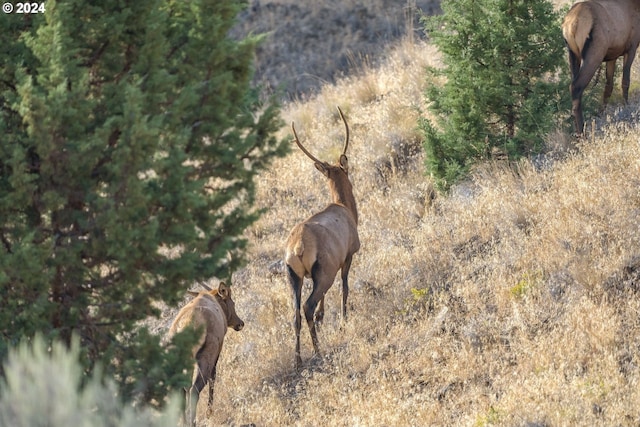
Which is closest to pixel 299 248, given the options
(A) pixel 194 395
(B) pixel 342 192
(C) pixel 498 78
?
(B) pixel 342 192

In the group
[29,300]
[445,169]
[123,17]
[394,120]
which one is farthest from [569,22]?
[29,300]

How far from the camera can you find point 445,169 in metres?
15.4

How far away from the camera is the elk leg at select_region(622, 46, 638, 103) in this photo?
48.0ft

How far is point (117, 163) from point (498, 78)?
26.0ft

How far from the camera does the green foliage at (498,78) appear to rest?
48.2 ft

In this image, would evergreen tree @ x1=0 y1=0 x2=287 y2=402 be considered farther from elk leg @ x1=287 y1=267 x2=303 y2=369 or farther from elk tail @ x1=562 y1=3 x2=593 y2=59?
elk tail @ x1=562 y1=3 x2=593 y2=59

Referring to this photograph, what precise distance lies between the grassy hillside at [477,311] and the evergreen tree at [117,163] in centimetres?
142

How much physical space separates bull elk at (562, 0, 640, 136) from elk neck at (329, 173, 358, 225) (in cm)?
328

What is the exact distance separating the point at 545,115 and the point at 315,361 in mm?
5017

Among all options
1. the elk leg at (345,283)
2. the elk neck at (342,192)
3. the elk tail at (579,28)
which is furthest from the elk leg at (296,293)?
the elk tail at (579,28)

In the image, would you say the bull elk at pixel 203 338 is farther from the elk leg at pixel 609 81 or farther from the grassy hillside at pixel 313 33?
the grassy hillside at pixel 313 33

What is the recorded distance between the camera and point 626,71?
1477 centimetres

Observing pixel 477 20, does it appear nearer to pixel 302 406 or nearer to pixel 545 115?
pixel 545 115

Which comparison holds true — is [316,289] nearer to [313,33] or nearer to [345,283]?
[345,283]
